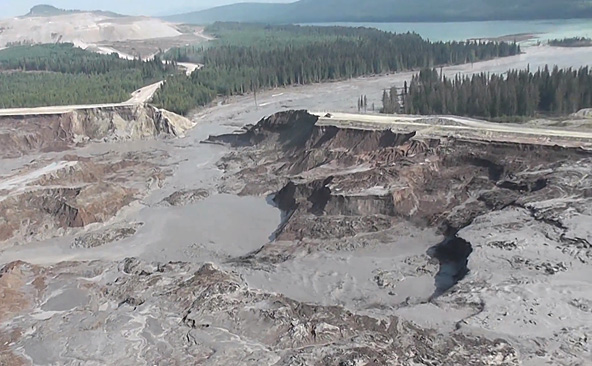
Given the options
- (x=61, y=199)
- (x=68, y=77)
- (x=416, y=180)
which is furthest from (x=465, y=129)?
(x=68, y=77)

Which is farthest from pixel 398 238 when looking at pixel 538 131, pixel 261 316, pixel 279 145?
pixel 279 145

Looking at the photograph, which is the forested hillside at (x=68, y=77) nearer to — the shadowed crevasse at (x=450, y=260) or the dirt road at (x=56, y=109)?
the dirt road at (x=56, y=109)

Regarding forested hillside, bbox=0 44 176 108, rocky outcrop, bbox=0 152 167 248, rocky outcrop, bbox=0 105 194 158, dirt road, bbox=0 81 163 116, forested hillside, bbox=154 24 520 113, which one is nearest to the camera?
rocky outcrop, bbox=0 152 167 248

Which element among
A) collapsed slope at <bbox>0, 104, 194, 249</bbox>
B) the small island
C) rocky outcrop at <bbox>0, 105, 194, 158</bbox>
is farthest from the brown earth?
the small island

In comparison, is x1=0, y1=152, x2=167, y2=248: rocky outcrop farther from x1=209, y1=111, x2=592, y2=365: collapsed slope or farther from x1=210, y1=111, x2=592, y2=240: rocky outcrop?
x1=210, y1=111, x2=592, y2=240: rocky outcrop

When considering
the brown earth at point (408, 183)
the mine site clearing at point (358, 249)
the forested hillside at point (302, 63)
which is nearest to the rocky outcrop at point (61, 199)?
the mine site clearing at point (358, 249)

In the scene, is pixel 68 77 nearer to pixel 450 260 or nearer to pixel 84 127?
pixel 84 127

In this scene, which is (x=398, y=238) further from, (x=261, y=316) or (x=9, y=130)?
(x=9, y=130)
